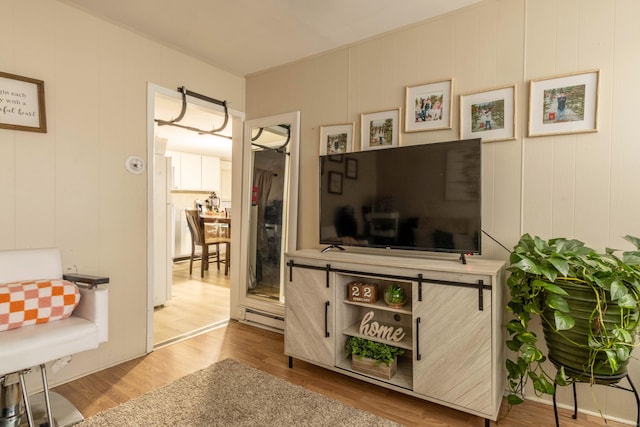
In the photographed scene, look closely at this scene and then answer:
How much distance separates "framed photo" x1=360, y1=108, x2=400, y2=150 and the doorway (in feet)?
4.81

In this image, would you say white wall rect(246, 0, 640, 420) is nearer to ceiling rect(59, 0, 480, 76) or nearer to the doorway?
ceiling rect(59, 0, 480, 76)

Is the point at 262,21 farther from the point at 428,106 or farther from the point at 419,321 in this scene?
the point at 419,321

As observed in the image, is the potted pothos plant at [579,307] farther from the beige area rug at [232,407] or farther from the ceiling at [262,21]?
the ceiling at [262,21]

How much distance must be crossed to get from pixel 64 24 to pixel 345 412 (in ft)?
9.80

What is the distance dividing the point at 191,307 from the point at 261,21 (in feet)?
9.81

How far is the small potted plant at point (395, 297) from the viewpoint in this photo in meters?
2.12

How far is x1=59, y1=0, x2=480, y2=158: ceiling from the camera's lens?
88.3 inches

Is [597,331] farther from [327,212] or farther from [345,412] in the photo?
[327,212]

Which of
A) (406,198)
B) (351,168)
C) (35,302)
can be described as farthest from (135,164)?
(406,198)

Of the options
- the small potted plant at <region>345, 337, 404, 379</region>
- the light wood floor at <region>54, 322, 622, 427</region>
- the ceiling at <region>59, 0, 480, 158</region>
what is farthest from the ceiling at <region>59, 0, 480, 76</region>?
the light wood floor at <region>54, 322, 622, 427</region>

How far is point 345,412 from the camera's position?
1.90 metres

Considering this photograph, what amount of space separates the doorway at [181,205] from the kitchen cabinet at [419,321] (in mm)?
1330

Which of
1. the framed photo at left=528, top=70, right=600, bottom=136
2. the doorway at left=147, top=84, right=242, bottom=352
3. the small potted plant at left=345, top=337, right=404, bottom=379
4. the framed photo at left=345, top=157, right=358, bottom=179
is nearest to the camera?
the framed photo at left=528, top=70, right=600, bottom=136

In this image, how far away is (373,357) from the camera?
2.14m
